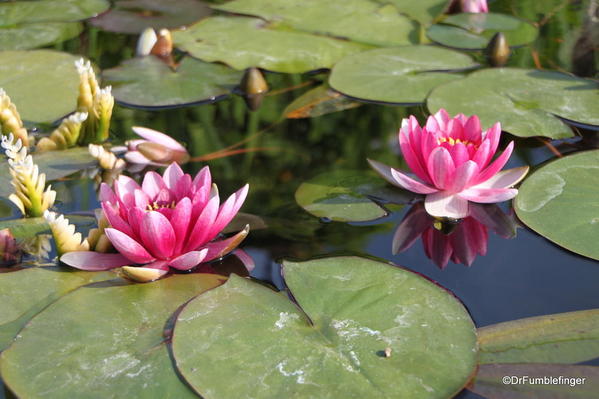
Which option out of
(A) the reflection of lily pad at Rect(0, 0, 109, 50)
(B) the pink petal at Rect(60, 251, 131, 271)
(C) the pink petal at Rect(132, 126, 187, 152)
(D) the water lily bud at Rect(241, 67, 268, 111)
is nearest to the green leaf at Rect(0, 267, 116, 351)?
(B) the pink petal at Rect(60, 251, 131, 271)

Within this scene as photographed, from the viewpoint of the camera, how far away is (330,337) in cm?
182

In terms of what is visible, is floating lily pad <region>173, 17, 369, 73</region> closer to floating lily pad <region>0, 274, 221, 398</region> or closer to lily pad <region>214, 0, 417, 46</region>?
lily pad <region>214, 0, 417, 46</region>

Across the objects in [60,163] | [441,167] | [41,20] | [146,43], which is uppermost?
[441,167]

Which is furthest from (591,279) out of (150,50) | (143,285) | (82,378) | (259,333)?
(150,50)

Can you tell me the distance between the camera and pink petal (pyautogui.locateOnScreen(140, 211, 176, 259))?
2033 mm

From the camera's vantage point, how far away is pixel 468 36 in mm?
Result: 4145

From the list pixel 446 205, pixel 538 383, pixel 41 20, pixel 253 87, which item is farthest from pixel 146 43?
pixel 538 383

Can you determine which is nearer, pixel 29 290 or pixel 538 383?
pixel 538 383

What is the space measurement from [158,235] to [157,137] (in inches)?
40.1

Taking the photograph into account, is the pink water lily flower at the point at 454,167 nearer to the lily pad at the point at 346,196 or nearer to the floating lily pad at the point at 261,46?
the lily pad at the point at 346,196

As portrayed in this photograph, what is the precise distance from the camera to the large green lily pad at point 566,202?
2.26m

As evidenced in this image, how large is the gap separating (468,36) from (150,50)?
6.36 ft

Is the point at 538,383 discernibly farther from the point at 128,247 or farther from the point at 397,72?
the point at 397,72

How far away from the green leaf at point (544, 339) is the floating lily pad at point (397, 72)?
1695mm
